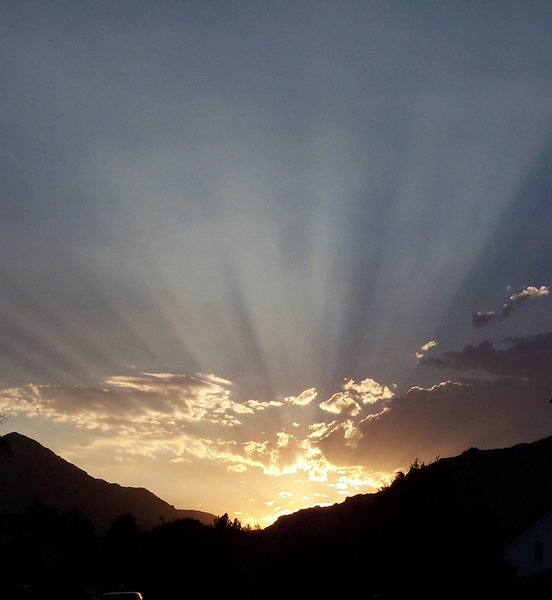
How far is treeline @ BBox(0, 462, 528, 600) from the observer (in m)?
41.8

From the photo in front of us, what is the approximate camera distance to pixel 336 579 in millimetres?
64875

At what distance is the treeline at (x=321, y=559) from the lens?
41.8 meters

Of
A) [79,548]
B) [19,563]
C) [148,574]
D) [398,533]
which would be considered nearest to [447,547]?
[398,533]

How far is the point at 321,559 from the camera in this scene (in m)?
73.8

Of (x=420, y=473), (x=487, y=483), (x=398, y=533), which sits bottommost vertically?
(x=398, y=533)

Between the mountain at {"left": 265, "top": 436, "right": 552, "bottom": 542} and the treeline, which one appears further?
the mountain at {"left": 265, "top": 436, "right": 552, "bottom": 542}

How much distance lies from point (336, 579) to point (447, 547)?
83.4ft

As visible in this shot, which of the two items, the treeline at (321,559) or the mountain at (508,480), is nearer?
the treeline at (321,559)

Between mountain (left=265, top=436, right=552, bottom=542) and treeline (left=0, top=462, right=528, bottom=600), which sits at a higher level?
mountain (left=265, top=436, right=552, bottom=542)

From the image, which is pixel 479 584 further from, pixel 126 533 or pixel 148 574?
pixel 126 533

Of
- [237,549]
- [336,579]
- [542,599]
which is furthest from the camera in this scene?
[237,549]

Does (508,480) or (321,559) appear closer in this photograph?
→ (321,559)

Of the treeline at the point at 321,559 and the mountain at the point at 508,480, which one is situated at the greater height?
the mountain at the point at 508,480

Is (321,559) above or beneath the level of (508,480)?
beneath
